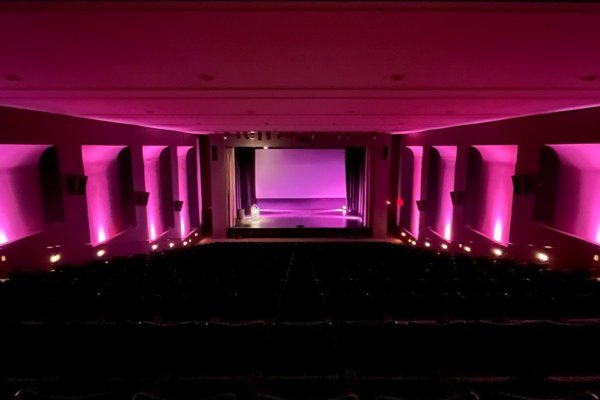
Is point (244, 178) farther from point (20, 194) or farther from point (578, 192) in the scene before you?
point (578, 192)

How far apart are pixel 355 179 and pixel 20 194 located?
13.6 meters

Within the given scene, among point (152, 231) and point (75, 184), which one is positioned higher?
point (75, 184)

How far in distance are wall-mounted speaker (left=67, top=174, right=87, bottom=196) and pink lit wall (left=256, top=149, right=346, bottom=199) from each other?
11.2 meters

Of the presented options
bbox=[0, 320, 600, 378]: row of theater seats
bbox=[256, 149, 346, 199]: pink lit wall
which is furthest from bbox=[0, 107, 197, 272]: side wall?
bbox=[256, 149, 346, 199]: pink lit wall

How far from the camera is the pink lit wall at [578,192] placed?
7090mm

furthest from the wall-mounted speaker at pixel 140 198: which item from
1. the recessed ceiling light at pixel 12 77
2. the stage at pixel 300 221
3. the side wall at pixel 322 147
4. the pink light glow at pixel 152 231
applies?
the recessed ceiling light at pixel 12 77

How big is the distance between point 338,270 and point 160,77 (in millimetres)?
4301

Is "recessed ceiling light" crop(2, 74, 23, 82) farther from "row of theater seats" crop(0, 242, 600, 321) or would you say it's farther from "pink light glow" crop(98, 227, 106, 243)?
"pink light glow" crop(98, 227, 106, 243)

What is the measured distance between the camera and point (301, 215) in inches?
731

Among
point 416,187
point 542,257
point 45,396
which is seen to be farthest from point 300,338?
point 416,187

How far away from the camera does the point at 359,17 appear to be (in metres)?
2.20

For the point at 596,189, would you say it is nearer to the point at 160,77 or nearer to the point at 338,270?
the point at 338,270

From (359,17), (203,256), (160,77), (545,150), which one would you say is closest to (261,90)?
(160,77)

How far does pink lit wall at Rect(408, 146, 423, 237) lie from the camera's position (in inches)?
559
